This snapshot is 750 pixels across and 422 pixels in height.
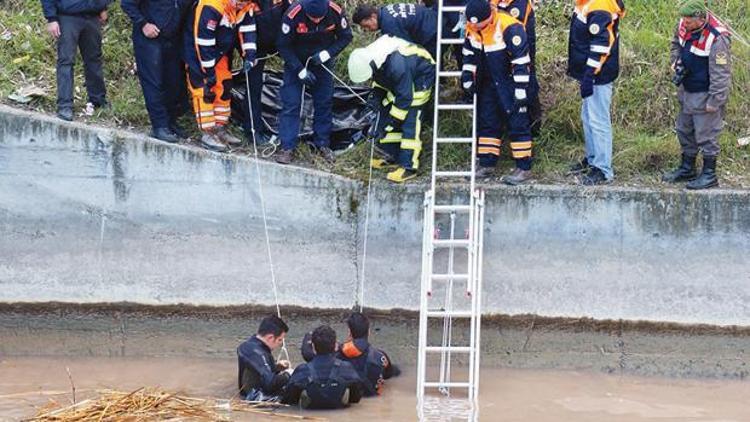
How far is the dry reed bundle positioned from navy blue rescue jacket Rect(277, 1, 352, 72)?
A: 320 cm

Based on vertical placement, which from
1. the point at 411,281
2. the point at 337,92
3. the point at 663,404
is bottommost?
the point at 663,404

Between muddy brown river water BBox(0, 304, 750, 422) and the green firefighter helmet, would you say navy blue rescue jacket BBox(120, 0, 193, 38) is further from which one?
muddy brown river water BBox(0, 304, 750, 422)

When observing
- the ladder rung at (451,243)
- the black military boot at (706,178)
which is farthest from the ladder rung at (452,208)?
the black military boot at (706,178)

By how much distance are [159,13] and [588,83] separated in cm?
381

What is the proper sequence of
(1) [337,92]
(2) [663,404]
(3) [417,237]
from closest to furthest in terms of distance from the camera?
(2) [663,404] → (3) [417,237] → (1) [337,92]

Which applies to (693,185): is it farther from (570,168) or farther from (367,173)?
(367,173)

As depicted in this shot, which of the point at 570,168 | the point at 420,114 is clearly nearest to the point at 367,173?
the point at 420,114

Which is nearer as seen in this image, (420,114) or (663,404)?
(663,404)

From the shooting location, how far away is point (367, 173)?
1212 cm

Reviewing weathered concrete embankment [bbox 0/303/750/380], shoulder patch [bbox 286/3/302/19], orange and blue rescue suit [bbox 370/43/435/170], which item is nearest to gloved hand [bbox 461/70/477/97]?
orange and blue rescue suit [bbox 370/43/435/170]

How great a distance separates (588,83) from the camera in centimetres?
1161

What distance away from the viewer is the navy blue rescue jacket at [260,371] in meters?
10.9

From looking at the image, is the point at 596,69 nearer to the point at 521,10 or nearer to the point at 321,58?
the point at 521,10

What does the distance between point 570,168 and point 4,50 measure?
18.2ft
